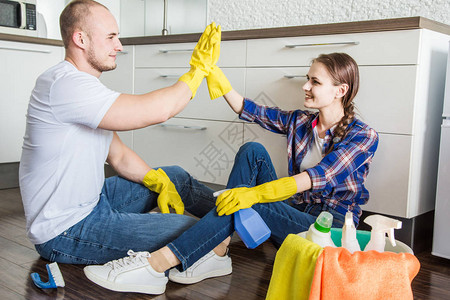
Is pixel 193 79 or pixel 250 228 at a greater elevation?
pixel 193 79

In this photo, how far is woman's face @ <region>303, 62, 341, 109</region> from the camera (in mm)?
1681

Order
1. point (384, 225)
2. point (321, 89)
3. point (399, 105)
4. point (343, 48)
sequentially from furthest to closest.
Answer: point (343, 48) → point (399, 105) → point (321, 89) → point (384, 225)

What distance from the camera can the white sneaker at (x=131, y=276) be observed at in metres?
1.39

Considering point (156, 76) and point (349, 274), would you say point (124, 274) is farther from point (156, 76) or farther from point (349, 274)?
point (156, 76)

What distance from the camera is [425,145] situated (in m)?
1.85

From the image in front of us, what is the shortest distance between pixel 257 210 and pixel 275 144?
0.68m

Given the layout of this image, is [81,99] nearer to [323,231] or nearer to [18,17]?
[323,231]

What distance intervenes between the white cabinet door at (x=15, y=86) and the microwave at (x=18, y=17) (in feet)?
0.54

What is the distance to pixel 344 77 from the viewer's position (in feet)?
5.55

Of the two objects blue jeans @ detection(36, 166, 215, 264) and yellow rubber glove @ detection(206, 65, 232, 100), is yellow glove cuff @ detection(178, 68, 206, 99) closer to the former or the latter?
yellow rubber glove @ detection(206, 65, 232, 100)

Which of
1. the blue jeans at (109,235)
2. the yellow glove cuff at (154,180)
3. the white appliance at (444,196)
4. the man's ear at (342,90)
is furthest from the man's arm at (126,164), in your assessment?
the white appliance at (444,196)

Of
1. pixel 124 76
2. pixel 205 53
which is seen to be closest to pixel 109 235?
pixel 205 53

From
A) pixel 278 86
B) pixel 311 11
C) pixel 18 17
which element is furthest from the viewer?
Result: pixel 18 17

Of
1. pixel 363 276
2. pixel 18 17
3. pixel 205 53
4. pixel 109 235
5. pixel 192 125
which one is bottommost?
pixel 109 235
